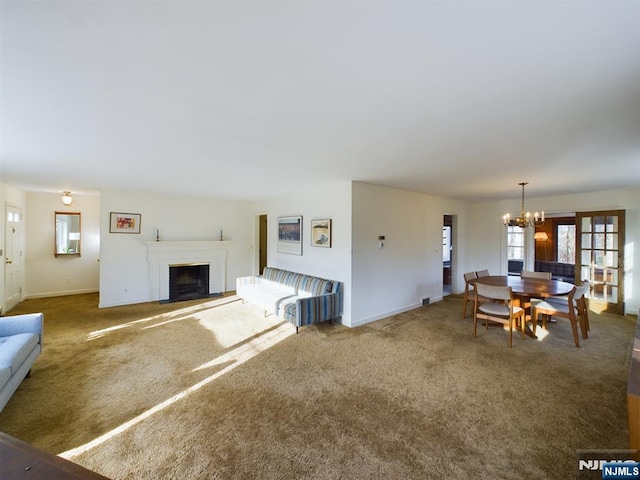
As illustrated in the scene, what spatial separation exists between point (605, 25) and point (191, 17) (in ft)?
5.54

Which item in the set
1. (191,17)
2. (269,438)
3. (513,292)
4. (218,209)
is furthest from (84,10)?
(218,209)

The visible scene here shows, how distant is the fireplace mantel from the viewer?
573 cm

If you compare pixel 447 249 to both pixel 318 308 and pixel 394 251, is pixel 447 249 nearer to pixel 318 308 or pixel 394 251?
pixel 394 251

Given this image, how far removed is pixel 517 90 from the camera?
1.60m

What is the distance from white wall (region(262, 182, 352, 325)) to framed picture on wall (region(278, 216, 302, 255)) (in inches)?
4.1

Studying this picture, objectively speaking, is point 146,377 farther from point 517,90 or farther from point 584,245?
point 584,245

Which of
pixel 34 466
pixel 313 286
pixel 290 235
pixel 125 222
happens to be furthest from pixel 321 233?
pixel 34 466

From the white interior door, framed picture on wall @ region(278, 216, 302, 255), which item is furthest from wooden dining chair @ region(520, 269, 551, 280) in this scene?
the white interior door

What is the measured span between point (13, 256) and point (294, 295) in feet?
17.8

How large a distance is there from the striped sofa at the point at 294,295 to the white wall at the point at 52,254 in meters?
3.94

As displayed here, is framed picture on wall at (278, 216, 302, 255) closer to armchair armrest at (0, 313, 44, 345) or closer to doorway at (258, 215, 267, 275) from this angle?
doorway at (258, 215, 267, 275)

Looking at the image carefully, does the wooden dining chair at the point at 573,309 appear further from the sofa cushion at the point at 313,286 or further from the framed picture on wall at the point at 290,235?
the framed picture on wall at the point at 290,235

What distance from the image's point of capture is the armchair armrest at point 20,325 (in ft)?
8.96

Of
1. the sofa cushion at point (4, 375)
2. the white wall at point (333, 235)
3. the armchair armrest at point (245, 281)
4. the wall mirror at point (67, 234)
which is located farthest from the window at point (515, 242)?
the wall mirror at point (67, 234)
